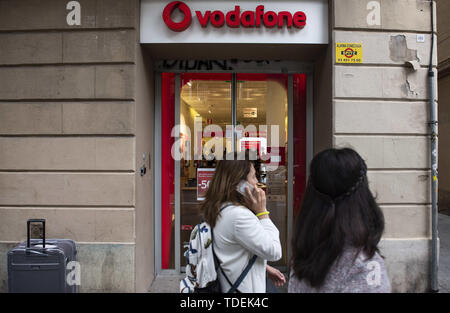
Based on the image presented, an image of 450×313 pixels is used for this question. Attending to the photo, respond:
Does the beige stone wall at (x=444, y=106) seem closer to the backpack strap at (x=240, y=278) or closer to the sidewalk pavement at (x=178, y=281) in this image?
the sidewalk pavement at (x=178, y=281)

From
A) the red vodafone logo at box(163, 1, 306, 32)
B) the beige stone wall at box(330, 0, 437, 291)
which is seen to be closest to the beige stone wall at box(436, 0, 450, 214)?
the beige stone wall at box(330, 0, 437, 291)

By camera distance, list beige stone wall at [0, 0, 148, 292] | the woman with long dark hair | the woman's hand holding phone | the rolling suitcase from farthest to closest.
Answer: beige stone wall at [0, 0, 148, 292] < the rolling suitcase < the woman's hand holding phone < the woman with long dark hair

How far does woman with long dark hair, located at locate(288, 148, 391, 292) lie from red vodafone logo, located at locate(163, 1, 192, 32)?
380cm

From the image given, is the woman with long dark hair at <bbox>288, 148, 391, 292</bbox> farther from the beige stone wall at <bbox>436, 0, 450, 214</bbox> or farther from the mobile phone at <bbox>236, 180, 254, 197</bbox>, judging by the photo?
the beige stone wall at <bbox>436, 0, 450, 214</bbox>

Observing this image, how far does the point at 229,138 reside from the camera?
5.61 meters

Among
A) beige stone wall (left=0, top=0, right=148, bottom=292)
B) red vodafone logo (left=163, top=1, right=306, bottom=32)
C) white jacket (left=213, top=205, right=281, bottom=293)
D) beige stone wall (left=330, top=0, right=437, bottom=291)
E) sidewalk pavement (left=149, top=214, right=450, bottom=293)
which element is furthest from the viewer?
sidewalk pavement (left=149, top=214, right=450, bottom=293)

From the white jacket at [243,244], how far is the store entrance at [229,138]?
3430 mm

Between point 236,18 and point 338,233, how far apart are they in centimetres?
404

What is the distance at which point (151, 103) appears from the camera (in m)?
5.17

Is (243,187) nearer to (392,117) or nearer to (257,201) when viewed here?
(257,201)

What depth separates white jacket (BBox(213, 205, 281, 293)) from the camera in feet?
6.57

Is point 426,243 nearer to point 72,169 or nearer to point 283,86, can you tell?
point 283,86

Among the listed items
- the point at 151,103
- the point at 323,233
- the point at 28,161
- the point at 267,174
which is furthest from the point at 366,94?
the point at 28,161

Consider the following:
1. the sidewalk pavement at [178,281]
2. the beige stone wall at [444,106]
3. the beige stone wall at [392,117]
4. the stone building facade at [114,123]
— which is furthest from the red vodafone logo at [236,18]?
the beige stone wall at [444,106]
